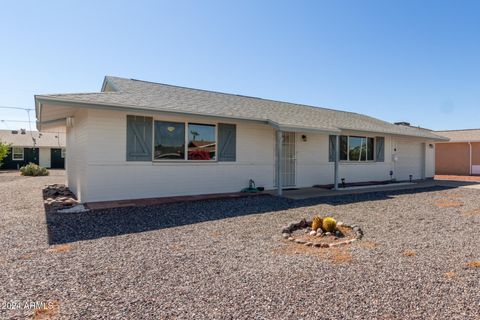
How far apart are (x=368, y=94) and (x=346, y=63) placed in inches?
225

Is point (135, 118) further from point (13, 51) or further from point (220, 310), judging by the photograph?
point (13, 51)

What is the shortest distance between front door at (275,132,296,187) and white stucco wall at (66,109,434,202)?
23cm

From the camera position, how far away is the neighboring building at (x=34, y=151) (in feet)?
93.5

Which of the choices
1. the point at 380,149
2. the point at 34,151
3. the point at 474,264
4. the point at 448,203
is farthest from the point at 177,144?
the point at 34,151

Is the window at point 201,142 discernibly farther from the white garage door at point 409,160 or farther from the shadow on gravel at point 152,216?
the white garage door at point 409,160

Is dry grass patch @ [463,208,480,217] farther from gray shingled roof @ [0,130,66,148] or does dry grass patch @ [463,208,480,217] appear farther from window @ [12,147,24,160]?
window @ [12,147,24,160]

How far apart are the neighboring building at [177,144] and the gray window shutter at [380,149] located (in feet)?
3.40

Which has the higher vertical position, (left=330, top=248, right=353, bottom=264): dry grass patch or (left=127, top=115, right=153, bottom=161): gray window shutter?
(left=127, top=115, right=153, bottom=161): gray window shutter

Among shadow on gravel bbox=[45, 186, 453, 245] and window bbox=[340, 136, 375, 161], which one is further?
window bbox=[340, 136, 375, 161]

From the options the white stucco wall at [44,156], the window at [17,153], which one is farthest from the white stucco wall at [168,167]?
the window at [17,153]

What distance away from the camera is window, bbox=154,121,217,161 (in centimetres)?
895

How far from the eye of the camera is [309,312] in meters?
2.65

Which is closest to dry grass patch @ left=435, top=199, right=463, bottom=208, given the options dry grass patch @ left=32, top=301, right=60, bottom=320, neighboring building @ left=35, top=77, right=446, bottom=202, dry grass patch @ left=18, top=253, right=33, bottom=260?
neighboring building @ left=35, top=77, right=446, bottom=202

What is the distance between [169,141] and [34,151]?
27.2 meters
